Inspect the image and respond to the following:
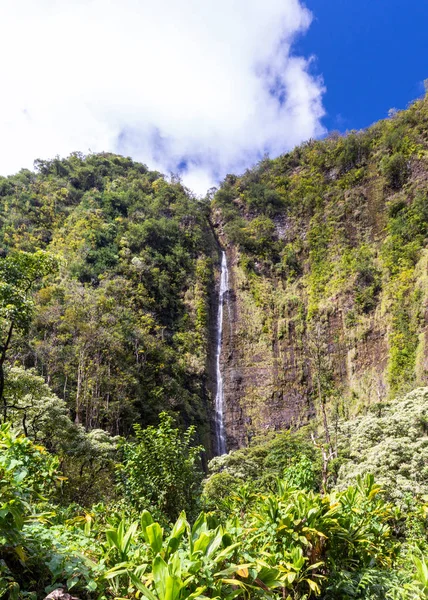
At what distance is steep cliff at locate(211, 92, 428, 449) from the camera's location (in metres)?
24.7

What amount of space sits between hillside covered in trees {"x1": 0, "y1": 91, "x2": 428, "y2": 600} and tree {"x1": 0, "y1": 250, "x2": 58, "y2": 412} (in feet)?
0.14

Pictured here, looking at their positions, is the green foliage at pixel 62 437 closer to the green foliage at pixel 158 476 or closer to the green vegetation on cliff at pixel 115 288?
the green vegetation on cliff at pixel 115 288

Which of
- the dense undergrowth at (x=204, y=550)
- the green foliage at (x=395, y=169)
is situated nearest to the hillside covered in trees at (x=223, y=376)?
the dense undergrowth at (x=204, y=550)

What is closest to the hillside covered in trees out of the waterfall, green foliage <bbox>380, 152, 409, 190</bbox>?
green foliage <bbox>380, 152, 409, 190</bbox>

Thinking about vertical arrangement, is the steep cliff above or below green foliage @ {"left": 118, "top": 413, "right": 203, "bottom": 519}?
above

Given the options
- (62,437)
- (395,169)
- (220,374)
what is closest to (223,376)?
(220,374)

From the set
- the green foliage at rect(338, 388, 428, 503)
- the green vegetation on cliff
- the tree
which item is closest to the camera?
the tree

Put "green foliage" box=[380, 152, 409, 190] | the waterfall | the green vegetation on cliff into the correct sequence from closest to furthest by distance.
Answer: the green vegetation on cliff → the waterfall → "green foliage" box=[380, 152, 409, 190]

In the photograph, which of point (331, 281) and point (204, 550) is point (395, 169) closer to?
point (331, 281)

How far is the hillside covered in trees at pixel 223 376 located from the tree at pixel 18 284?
0.04 meters

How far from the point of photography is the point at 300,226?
37312 mm

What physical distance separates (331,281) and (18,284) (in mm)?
26987

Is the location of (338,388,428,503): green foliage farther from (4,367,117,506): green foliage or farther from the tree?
the tree

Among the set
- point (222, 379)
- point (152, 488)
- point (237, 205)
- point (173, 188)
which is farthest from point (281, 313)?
point (152, 488)
